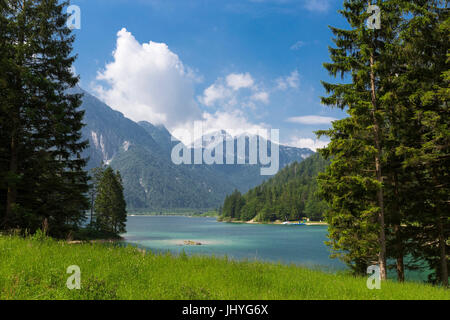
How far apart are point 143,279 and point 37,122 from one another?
12.5 m

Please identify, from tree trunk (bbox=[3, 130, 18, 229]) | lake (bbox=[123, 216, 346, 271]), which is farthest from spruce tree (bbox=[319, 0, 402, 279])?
tree trunk (bbox=[3, 130, 18, 229])

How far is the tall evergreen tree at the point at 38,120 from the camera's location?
45.6 ft

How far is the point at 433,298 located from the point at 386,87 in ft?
33.0

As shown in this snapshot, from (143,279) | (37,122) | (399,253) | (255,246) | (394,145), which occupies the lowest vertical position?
(255,246)

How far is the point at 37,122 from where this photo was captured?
579 inches

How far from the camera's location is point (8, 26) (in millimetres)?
14711

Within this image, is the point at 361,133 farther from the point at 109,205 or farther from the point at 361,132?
the point at 109,205

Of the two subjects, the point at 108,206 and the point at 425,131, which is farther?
the point at 108,206

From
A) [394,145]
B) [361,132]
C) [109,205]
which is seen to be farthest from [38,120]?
[109,205]

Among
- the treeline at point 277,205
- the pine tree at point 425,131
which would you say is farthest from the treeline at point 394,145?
the treeline at point 277,205

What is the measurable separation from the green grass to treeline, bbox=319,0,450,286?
5417 millimetres

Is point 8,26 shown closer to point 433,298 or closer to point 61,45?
point 61,45

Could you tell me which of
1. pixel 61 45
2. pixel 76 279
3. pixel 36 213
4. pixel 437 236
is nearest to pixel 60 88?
pixel 61 45
